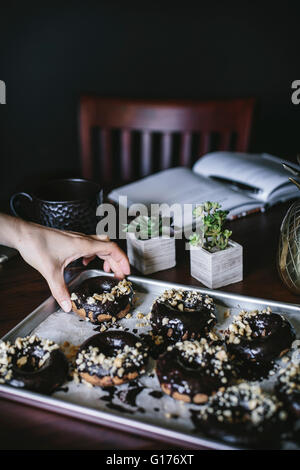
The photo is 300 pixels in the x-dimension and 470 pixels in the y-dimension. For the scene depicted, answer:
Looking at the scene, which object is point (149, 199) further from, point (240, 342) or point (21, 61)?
point (21, 61)

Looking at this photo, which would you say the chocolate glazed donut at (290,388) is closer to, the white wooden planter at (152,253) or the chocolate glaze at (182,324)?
the chocolate glaze at (182,324)

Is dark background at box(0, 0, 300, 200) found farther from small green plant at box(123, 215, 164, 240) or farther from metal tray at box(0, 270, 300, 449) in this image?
metal tray at box(0, 270, 300, 449)

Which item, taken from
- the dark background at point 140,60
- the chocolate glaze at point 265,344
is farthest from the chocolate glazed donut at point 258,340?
the dark background at point 140,60

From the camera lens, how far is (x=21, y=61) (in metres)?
3.27

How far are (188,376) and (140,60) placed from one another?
104 inches

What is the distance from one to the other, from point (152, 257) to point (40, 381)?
1.79ft

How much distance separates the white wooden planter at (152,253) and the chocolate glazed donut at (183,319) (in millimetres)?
230

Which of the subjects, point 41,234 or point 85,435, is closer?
point 85,435

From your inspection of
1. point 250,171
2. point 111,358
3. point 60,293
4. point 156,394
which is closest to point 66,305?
point 60,293

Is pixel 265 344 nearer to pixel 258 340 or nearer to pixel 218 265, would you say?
pixel 258 340

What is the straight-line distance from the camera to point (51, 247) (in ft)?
4.02

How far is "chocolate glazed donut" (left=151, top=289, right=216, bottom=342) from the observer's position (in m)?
1.10
